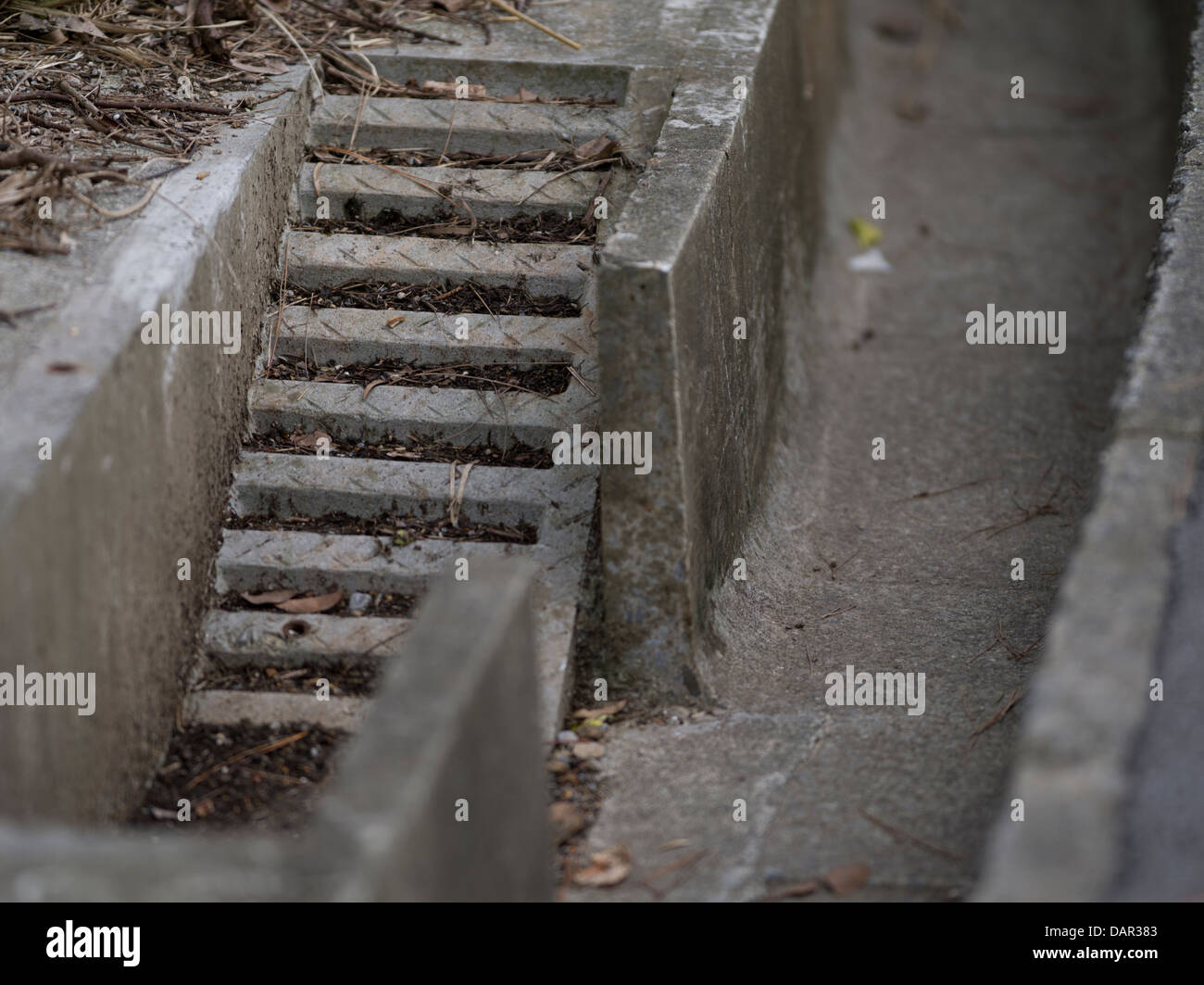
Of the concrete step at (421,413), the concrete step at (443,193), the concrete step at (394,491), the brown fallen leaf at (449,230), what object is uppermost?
the concrete step at (443,193)

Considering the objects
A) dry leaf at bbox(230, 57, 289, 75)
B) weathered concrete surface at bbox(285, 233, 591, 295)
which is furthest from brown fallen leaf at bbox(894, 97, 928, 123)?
dry leaf at bbox(230, 57, 289, 75)

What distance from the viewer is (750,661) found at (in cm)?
388

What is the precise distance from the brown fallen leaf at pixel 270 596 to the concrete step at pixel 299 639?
0.05 meters

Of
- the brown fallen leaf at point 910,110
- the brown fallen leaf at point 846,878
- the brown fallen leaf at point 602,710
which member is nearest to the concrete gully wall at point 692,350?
the brown fallen leaf at point 602,710

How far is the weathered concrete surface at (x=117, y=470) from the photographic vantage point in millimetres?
2660

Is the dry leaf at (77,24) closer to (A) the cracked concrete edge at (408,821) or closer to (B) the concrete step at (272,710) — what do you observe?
(B) the concrete step at (272,710)

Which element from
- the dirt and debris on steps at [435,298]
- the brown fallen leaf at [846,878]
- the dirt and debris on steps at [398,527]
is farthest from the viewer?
the dirt and debris on steps at [435,298]

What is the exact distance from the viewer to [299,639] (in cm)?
358

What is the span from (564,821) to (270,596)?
1106mm

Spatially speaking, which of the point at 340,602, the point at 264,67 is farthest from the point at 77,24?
the point at 340,602

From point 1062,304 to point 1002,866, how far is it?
4.69 meters

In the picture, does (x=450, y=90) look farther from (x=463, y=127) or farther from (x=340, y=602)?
(x=340, y=602)
